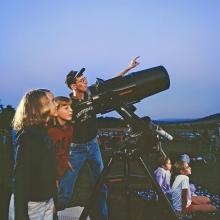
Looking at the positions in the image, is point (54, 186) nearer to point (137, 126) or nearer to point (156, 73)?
point (137, 126)

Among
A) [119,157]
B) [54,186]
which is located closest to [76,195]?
[119,157]

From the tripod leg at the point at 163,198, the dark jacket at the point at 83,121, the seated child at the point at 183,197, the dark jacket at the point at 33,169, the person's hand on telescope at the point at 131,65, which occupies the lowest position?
the seated child at the point at 183,197

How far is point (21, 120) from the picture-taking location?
2.37m

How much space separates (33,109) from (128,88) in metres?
1.26

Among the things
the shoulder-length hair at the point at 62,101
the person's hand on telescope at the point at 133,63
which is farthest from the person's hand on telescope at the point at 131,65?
the shoulder-length hair at the point at 62,101

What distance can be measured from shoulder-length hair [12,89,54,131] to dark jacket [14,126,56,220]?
0.04m

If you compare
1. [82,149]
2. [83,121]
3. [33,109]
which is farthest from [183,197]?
[33,109]

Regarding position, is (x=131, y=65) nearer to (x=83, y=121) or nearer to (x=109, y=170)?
(x=83, y=121)

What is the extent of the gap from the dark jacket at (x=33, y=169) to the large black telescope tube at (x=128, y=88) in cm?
95

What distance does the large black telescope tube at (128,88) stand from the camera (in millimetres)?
3252

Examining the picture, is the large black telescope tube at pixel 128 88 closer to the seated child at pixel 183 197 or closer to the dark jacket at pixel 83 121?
the dark jacket at pixel 83 121

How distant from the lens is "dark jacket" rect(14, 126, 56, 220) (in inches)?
83.6

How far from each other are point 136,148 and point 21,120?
93 centimetres

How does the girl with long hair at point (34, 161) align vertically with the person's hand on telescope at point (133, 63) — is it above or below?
below
